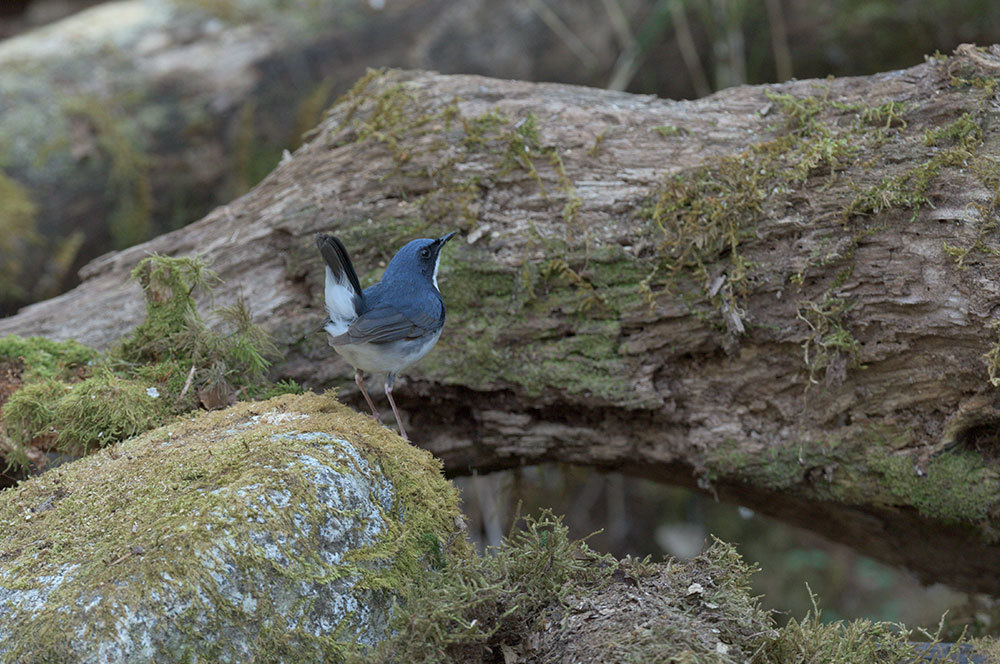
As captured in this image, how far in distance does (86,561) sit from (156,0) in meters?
7.28

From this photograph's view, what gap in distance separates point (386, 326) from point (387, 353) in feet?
0.48

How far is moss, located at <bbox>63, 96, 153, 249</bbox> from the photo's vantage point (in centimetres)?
729

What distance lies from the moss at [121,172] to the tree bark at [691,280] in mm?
2358

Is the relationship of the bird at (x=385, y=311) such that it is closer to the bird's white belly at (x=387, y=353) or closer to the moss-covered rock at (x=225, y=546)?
the bird's white belly at (x=387, y=353)

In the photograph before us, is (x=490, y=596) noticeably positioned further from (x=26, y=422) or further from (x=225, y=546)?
(x=26, y=422)

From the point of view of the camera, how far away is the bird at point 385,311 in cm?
387

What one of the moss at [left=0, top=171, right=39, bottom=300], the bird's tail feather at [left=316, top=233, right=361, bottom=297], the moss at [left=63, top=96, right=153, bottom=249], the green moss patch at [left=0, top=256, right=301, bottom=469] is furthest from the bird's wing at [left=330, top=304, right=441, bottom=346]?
the moss at [left=0, top=171, right=39, bottom=300]

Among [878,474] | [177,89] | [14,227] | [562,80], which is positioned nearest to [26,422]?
[14,227]

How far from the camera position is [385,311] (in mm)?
3975

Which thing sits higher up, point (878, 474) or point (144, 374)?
point (144, 374)

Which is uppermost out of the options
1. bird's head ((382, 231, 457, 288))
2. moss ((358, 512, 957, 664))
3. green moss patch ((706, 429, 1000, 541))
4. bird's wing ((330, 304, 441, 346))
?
bird's head ((382, 231, 457, 288))

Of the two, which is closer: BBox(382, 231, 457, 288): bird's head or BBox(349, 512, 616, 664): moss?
BBox(349, 512, 616, 664): moss

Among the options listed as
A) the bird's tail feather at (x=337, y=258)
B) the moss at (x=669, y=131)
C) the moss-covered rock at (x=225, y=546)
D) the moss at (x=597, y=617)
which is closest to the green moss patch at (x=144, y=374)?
the moss-covered rock at (x=225, y=546)

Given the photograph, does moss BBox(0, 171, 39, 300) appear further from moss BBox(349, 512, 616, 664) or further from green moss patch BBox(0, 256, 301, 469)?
moss BBox(349, 512, 616, 664)
